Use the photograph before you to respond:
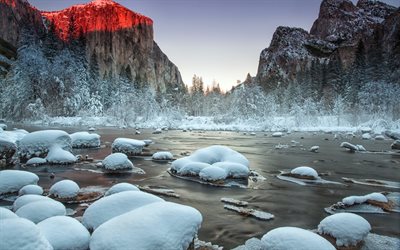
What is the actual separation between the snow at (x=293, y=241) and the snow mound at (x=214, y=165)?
20.8 ft

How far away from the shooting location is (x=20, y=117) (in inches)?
1860

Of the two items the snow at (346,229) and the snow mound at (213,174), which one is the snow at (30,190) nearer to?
the snow mound at (213,174)

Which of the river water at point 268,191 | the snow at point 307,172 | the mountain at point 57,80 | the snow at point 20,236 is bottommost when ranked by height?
the river water at point 268,191

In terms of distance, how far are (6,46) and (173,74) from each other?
102166 millimetres

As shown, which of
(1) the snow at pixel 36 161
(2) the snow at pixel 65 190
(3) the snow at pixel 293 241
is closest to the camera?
(3) the snow at pixel 293 241

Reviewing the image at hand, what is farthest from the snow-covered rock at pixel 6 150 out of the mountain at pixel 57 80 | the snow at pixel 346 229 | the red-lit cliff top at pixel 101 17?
the red-lit cliff top at pixel 101 17

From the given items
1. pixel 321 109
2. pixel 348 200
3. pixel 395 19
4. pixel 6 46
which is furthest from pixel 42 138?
pixel 6 46

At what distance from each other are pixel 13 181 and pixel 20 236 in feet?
22.3

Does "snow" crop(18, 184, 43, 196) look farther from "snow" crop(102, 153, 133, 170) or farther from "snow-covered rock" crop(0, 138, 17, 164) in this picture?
"snow-covered rock" crop(0, 138, 17, 164)

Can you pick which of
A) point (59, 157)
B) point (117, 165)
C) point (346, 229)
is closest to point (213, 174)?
point (117, 165)

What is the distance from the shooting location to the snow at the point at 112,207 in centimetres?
575

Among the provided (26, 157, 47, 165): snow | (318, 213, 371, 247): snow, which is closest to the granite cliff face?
(26, 157, 47, 165): snow

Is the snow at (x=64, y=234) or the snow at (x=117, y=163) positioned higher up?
the snow at (x=64, y=234)

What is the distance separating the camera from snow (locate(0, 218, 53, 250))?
11.6 feet
